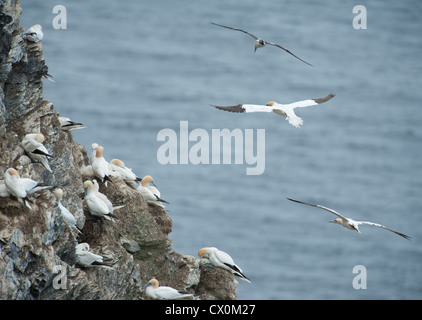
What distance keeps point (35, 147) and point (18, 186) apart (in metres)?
1.42

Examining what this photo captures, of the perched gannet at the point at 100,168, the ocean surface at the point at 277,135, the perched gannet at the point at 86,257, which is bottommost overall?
the ocean surface at the point at 277,135

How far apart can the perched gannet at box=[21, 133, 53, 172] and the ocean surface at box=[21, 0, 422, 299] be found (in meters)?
32.9

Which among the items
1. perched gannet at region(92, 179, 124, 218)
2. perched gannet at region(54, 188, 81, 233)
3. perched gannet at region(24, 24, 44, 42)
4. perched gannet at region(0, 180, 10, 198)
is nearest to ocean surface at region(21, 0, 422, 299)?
perched gannet at region(92, 179, 124, 218)

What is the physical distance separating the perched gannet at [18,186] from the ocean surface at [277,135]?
3383cm

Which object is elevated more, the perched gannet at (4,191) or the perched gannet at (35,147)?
the perched gannet at (35,147)

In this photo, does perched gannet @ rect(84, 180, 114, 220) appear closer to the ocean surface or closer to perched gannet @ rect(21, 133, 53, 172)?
perched gannet @ rect(21, 133, 53, 172)

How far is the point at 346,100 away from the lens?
545ft

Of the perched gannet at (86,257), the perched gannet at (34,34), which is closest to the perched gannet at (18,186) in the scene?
the perched gannet at (86,257)

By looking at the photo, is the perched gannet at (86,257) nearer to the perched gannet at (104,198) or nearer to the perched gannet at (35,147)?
the perched gannet at (104,198)

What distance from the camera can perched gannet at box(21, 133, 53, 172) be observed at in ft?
59.4

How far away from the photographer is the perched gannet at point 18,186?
16.9m

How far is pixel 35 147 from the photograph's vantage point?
1812cm
